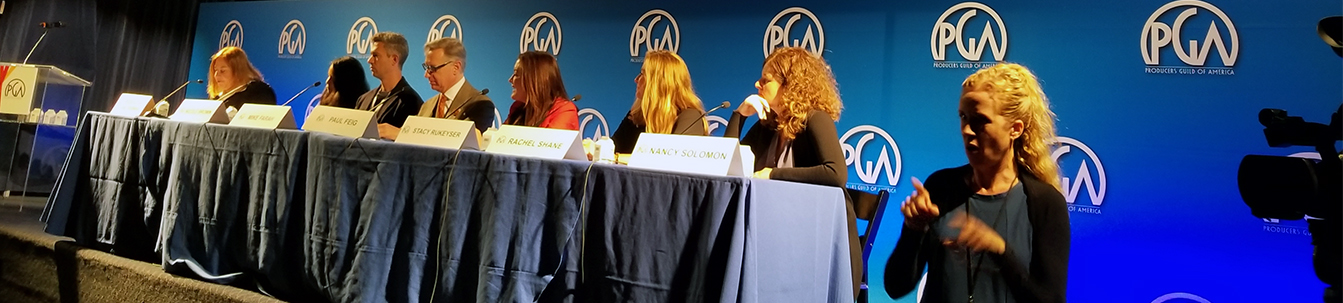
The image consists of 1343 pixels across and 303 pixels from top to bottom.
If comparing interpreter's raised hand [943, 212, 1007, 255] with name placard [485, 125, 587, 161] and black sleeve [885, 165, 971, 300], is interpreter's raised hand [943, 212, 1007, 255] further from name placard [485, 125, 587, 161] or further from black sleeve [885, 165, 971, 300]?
name placard [485, 125, 587, 161]

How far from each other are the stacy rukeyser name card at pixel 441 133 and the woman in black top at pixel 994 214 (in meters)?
1.04

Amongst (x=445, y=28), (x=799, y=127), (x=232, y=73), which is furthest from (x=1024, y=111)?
(x=445, y=28)

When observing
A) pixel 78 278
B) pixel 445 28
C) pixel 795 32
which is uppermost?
pixel 445 28

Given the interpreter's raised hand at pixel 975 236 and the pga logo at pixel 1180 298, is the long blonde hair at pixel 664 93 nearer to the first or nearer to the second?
the interpreter's raised hand at pixel 975 236

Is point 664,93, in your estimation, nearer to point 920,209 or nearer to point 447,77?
point 447,77

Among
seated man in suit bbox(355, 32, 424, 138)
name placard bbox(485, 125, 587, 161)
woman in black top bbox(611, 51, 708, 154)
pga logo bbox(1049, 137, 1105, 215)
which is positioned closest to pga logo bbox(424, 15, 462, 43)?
seated man in suit bbox(355, 32, 424, 138)

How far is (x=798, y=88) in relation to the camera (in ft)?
8.24

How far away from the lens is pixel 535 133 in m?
2.08

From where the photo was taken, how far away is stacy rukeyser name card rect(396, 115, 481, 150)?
2115 mm

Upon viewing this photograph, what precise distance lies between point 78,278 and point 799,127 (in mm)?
2360

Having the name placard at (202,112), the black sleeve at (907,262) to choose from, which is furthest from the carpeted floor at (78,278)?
the black sleeve at (907,262)

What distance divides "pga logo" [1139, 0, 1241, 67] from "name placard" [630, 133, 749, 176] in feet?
6.80

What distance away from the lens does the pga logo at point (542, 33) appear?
4785mm

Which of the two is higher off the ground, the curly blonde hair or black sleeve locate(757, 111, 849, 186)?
the curly blonde hair
